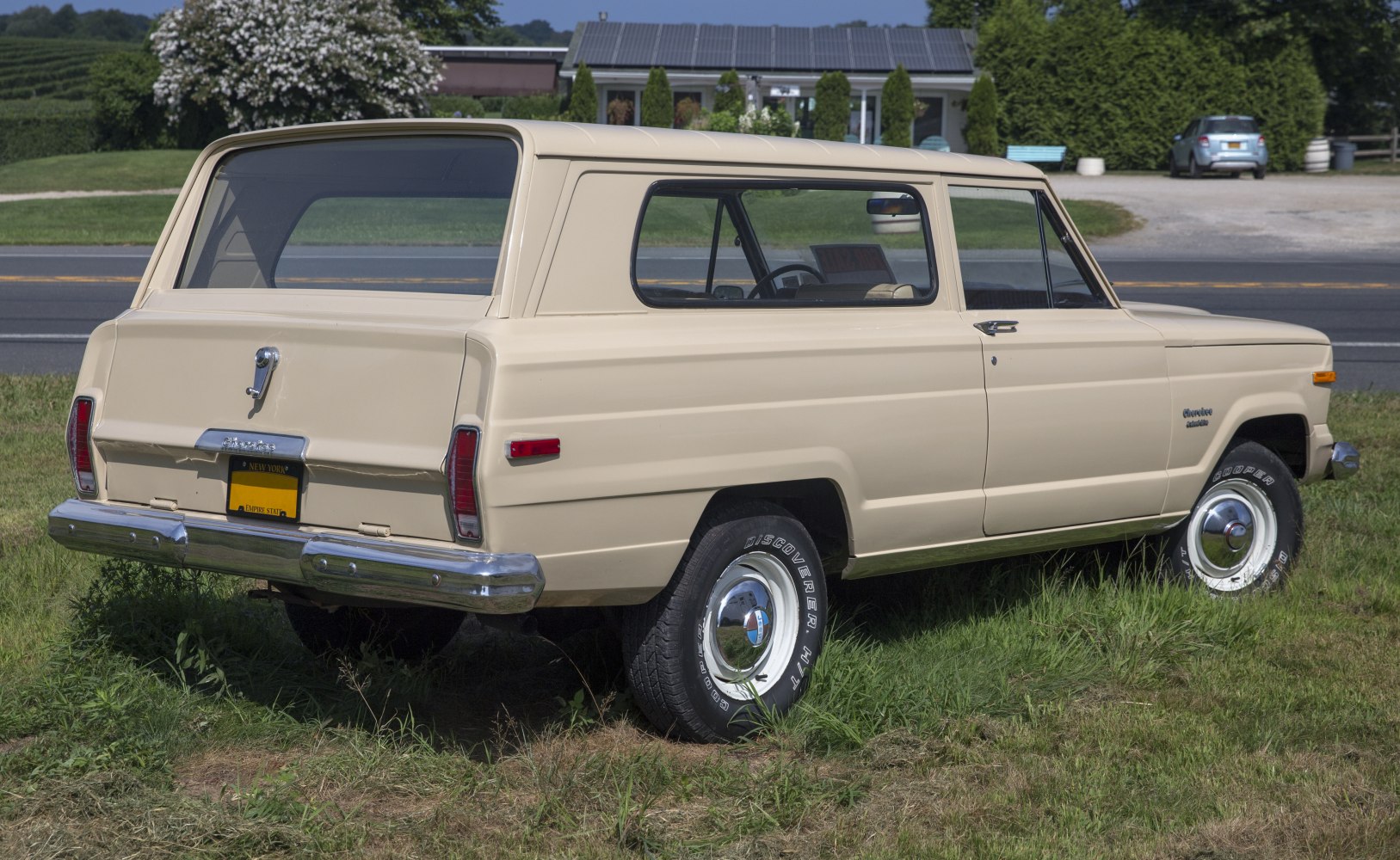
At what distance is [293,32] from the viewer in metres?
34.8

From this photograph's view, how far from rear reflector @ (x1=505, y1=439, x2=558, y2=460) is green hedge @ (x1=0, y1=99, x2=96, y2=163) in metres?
43.5

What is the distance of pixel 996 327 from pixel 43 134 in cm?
4377

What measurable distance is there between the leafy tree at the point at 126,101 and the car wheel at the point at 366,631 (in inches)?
1576

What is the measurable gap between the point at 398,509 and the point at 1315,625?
3.62 meters

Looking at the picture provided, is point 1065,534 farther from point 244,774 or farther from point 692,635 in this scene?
point 244,774

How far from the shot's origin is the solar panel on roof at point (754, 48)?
49656 mm

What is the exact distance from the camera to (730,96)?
39.7 metres

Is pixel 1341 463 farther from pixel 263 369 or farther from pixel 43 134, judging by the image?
pixel 43 134

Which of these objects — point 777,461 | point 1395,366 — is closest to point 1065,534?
point 777,461

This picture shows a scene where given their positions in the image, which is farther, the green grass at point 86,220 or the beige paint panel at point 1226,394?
the green grass at point 86,220

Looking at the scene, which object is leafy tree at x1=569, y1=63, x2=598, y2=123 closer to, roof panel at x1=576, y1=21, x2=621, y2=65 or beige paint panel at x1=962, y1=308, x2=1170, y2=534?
roof panel at x1=576, y1=21, x2=621, y2=65

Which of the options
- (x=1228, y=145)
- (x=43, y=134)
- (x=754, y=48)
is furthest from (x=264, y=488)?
(x=754, y=48)

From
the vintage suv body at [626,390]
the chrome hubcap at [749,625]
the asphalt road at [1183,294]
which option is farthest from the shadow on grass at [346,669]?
the asphalt road at [1183,294]

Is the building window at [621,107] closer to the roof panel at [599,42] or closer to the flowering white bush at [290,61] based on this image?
the roof panel at [599,42]
